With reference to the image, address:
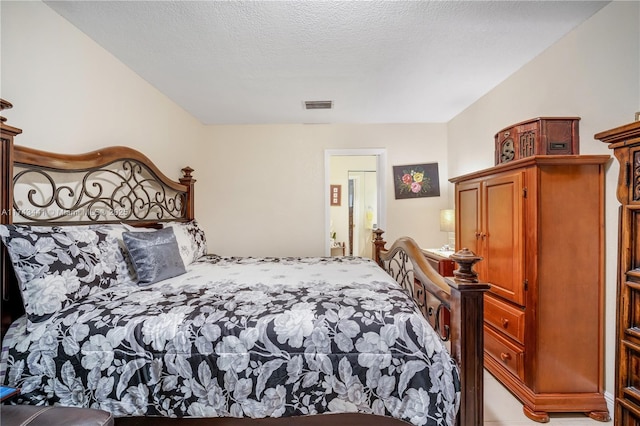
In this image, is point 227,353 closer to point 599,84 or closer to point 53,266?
point 53,266

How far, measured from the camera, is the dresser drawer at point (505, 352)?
1793 millimetres

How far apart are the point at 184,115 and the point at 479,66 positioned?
314 cm

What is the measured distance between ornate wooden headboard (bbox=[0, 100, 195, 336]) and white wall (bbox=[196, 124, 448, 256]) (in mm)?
856

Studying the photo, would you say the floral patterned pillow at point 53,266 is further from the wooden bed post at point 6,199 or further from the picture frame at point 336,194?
the picture frame at point 336,194

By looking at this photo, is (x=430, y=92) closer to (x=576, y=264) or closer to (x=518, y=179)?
(x=518, y=179)

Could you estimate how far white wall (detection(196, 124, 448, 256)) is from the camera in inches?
143

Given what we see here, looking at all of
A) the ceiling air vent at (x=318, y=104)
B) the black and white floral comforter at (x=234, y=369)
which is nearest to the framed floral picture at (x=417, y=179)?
the ceiling air vent at (x=318, y=104)

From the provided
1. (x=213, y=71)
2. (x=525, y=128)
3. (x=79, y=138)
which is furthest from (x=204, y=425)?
(x=525, y=128)

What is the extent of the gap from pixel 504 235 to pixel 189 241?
2.61 m

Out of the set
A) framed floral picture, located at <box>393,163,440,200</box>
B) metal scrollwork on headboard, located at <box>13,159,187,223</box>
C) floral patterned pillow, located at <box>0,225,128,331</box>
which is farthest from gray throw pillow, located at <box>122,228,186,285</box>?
framed floral picture, located at <box>393,163,440,200</box>

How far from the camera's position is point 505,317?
1.91 m

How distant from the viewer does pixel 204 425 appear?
1.19 metres

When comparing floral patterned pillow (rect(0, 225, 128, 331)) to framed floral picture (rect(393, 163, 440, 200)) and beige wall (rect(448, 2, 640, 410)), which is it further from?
framed floral picture (rect(393, 163, 440, 200))

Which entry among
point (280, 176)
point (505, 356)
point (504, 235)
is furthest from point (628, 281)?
point (280, 176)
